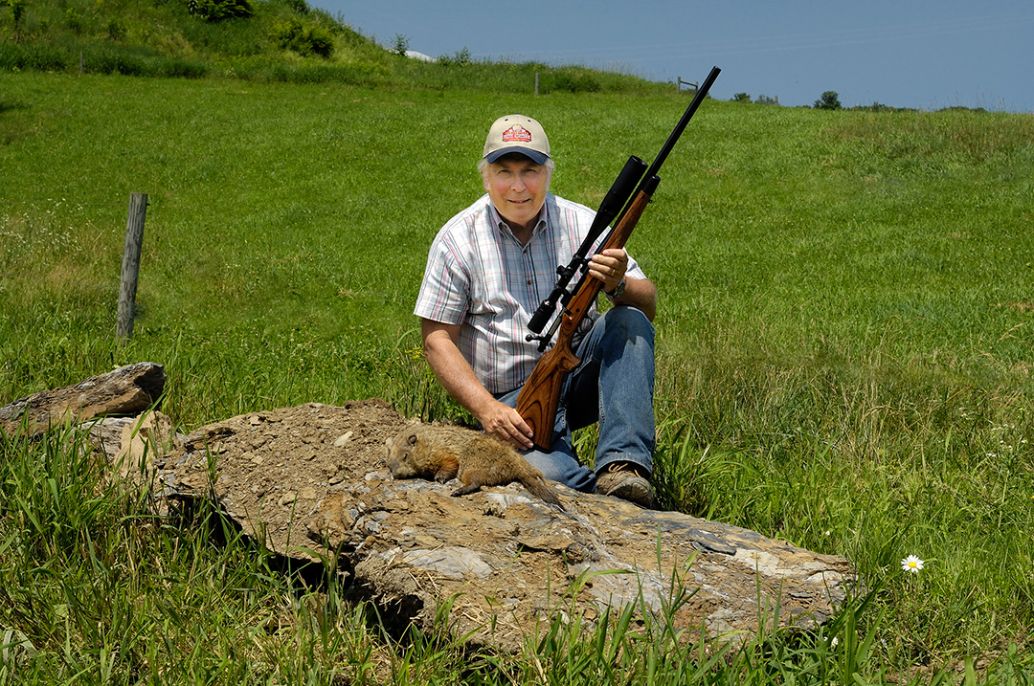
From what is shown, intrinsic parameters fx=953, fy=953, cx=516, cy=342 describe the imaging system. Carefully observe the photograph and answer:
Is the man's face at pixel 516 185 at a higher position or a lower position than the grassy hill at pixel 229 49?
lower

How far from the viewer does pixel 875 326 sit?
38.0 feet

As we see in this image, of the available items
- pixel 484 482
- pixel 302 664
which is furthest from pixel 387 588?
pixel 484 482

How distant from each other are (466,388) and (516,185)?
997 mm

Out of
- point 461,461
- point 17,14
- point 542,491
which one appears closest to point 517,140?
point 461,461

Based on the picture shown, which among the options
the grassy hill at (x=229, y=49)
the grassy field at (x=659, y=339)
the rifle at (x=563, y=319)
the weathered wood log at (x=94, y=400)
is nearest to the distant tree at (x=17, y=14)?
the grassy hill at (x=229, y=49)

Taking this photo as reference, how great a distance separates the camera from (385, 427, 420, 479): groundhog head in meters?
3.73

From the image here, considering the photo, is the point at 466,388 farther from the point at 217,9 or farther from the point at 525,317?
the point at 217,9

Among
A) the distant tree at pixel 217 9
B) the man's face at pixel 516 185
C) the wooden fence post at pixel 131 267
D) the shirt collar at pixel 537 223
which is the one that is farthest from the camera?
the distant tree at pixel 217 9

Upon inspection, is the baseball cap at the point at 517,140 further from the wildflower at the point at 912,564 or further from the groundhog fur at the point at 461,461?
the wildflower at the point at 912,564

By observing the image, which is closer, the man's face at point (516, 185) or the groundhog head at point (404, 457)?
the groundhog head at point (404, 457)

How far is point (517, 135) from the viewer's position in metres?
4.45

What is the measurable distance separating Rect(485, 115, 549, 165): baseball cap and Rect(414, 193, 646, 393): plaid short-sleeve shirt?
32 cm

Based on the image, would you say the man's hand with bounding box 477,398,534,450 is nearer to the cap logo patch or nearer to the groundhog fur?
the groundhog fur

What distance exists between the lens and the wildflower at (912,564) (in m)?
3.67
